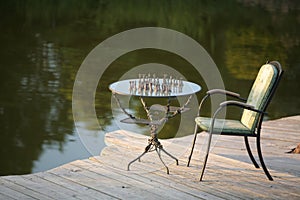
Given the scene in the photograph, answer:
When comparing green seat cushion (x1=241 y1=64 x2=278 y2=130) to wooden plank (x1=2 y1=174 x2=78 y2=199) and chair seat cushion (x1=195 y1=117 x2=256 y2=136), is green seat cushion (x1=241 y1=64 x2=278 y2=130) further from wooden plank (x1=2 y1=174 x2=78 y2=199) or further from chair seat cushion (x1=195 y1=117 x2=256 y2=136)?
wooden plank (x1=2 y1=174 x2=78 y2=199)

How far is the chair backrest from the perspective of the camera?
12.7 ft

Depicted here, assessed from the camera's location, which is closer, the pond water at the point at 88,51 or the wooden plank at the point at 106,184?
the wooden plank at the point at 106,184

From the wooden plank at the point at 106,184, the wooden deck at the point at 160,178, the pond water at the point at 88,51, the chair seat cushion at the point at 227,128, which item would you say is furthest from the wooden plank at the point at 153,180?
the pond water at the point at 88,51

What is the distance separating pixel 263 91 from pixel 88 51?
22.0 ft

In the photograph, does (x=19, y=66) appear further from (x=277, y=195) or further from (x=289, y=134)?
(x=277, y=195)

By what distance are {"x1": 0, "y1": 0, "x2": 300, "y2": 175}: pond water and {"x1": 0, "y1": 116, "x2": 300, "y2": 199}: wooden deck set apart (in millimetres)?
991

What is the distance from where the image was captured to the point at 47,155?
517 cm

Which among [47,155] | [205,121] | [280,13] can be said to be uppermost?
[280,13]

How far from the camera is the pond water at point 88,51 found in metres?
5.69

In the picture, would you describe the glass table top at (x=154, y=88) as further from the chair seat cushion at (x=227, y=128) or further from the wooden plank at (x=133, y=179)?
the wooden plank at (x=133, y=179)

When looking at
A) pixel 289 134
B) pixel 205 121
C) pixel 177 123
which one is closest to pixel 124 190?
pixel 205 121

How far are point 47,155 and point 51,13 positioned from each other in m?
10.00

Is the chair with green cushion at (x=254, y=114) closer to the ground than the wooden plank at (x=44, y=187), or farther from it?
farther from it

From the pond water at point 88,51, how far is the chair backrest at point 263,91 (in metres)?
1.68
